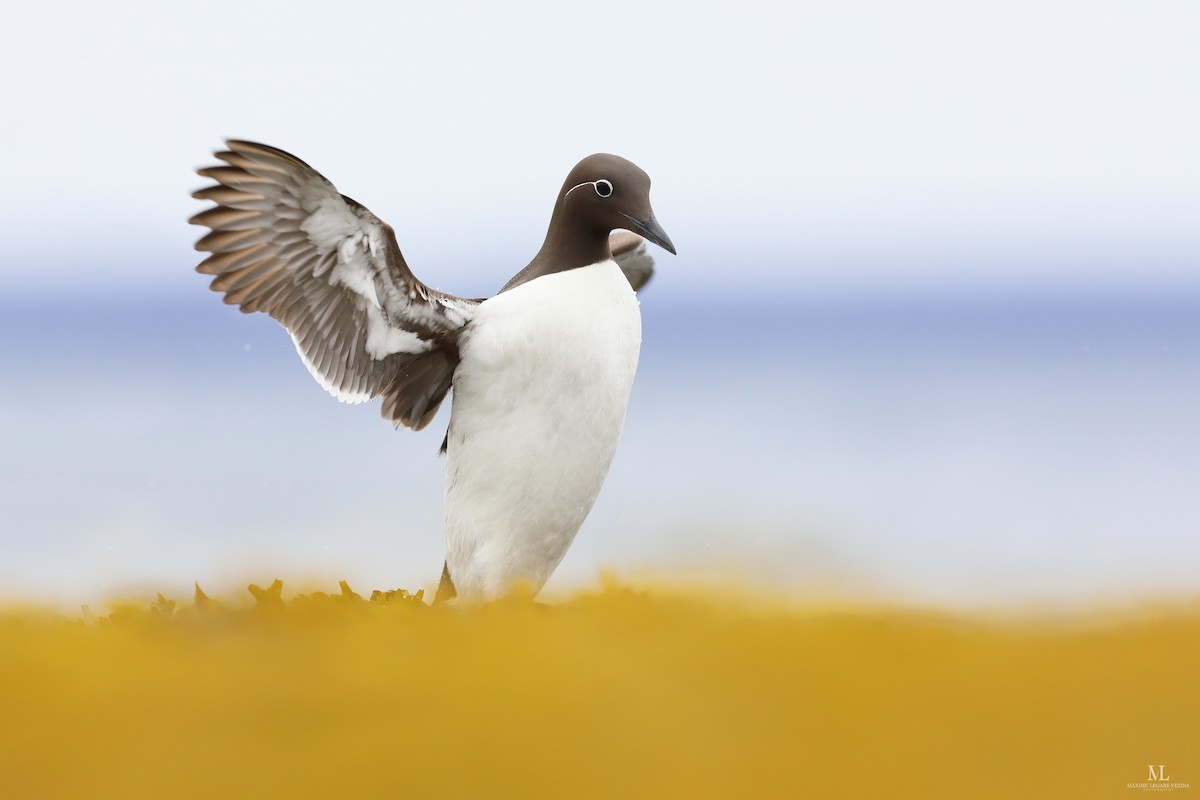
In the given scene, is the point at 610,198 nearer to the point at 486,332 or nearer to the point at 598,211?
the point at 598,211

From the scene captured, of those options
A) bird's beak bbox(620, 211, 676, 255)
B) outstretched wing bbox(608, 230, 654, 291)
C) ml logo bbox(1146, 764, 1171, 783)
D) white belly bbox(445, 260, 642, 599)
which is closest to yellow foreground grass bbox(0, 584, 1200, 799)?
ml logo bbox(1146, 764, 1171, 783)

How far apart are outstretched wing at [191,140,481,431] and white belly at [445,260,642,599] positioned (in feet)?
0.81

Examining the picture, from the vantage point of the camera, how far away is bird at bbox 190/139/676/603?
16.1 ft

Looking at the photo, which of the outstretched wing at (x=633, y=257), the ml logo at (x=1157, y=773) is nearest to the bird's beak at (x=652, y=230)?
the outstretched wing at (x=633, y=257)

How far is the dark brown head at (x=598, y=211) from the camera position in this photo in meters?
5.13

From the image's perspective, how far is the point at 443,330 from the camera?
17.0ft

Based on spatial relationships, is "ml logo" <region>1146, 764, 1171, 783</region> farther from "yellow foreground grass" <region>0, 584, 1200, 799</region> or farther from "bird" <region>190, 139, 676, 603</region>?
"bird" <region>190, 139, 676, 603</region>

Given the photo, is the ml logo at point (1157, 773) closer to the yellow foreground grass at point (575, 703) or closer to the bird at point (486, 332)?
the yellow foreground grass at point (575, 703)

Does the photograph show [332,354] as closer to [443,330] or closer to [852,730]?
[443,330]

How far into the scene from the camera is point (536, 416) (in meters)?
5.04

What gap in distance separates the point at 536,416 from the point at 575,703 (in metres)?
1.78

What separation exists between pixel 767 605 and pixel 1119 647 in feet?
3.84

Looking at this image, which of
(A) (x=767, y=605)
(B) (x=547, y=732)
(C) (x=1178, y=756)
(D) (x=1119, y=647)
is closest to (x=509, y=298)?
(A) (x=767, y=605)

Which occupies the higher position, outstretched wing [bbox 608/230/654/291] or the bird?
outstretched wing [bbox 608/230/654/291]
